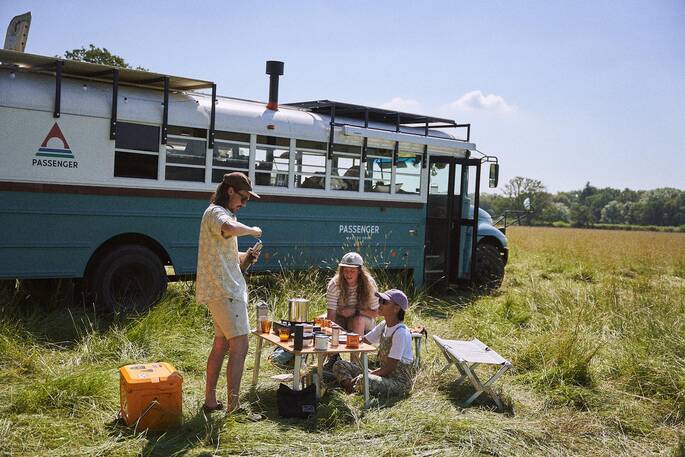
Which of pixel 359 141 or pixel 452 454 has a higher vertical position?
pixel 359 141

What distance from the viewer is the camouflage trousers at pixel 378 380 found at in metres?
5.99

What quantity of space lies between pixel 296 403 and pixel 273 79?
18.4 feet

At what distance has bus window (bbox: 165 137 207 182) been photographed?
8.57m

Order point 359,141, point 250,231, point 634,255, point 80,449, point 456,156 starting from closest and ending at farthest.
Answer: point 80,449, point 250,231, point 359,141, point 456,156, point 634,255

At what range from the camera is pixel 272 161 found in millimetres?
9508

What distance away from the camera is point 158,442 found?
4.82m

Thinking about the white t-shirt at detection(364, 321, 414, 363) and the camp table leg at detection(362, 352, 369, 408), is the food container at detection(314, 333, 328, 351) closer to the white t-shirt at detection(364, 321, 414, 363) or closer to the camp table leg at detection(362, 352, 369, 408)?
the camp table leg at detection(362, 352, 369, 408)

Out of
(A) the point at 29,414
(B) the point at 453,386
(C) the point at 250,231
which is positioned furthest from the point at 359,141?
(A) the point at 29,414

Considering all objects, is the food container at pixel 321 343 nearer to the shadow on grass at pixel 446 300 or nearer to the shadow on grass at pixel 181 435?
the shadow on grass at pixel 181 435

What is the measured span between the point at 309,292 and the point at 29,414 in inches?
174

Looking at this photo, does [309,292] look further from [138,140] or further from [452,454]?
[452,454]

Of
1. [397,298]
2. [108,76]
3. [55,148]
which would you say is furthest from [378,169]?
[397,298]

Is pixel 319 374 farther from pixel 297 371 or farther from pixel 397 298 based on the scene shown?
pixel 397 298

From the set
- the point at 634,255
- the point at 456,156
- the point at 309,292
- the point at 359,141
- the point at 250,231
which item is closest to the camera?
the point at 250,231
